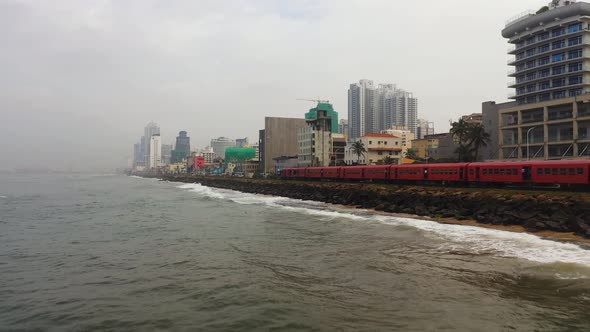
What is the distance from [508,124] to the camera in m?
72.6

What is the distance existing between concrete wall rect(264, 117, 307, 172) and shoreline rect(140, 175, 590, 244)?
11361 centimetres

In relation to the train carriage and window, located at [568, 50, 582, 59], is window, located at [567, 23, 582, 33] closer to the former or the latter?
window, located at [568, 50, 582, 59]

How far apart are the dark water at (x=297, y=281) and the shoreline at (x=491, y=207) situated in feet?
8.21

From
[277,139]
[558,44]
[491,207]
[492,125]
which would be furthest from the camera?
[277,139]

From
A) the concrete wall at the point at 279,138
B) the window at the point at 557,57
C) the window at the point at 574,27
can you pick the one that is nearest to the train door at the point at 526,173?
the window at the point at 557,57

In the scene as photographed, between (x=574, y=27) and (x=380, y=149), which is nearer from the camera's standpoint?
(x=574, y=27)

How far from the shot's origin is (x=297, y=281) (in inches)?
603

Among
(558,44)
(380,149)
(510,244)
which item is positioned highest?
(558,44)

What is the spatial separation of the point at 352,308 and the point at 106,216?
3470 cm

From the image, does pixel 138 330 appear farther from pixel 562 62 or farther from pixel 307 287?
pixel 562 62

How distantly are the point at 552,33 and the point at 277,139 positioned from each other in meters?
109

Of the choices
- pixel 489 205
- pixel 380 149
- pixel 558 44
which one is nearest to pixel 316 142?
pixel 380 149

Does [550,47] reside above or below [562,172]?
above

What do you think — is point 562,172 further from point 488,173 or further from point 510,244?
point 510,244
